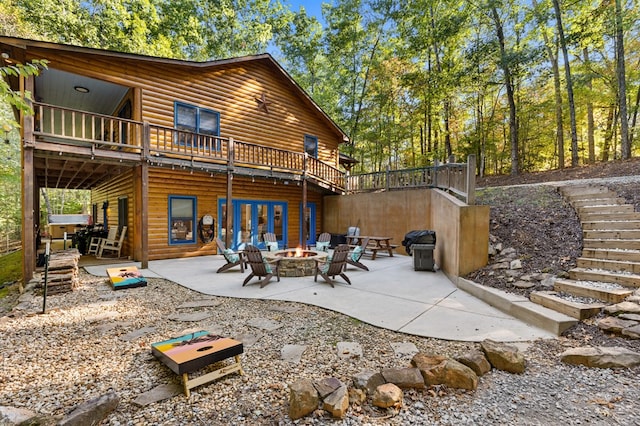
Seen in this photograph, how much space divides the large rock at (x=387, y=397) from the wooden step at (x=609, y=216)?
20.0 feet

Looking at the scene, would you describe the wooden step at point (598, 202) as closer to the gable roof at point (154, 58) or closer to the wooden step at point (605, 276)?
the wooden step at point (605, 276)

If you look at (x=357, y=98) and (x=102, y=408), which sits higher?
(x=357, y=98)

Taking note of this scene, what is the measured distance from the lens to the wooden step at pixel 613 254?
4.48 metres

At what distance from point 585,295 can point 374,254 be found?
227 inches

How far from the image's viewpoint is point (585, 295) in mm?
4043

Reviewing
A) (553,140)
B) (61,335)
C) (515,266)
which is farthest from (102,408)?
(553,140)

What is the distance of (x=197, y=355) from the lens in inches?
97.3

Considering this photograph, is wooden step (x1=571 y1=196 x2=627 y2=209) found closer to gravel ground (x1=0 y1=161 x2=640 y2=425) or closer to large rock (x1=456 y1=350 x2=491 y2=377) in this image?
gravel ground (x1=0 y1=161 x2=640 y2=425)

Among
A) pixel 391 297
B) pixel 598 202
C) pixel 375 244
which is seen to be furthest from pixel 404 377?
pixel 375 244

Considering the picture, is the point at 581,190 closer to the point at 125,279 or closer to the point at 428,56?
the point at 125,279

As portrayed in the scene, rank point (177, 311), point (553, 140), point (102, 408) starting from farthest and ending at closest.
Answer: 1. point (553, 140)
2. point (177, 311)
3. point (102, 408)

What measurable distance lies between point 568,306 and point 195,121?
1079 cm

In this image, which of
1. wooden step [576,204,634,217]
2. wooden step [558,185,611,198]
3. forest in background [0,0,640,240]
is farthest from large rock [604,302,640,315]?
forest in background [0,0,640,240]

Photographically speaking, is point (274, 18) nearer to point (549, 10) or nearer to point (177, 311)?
point (549, 10)
